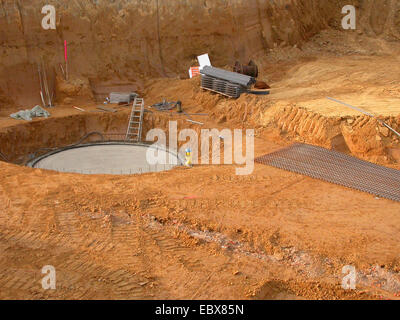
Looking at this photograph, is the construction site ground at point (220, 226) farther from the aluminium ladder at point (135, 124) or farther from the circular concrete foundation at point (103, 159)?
the aluminium ladder at point (135, 124)

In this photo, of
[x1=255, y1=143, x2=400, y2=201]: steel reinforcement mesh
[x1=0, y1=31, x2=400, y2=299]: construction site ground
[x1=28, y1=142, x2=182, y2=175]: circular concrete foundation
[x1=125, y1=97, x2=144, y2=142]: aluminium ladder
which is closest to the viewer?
[x1=0, y1=31, x2=400, y2=299]: construction site ground

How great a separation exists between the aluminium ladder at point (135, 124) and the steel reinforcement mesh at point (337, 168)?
4.87 meters

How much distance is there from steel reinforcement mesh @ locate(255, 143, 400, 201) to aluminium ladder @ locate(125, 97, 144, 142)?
192 inches

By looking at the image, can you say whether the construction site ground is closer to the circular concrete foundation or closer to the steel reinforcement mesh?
the steel reinforcement mesh

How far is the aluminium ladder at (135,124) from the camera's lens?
44.6 ft

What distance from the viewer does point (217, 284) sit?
19.2 feet

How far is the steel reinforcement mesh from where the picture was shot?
881 centimetres

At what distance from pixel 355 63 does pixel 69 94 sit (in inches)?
425

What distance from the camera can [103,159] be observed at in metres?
12.3

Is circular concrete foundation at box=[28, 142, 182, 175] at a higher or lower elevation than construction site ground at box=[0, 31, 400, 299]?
lower

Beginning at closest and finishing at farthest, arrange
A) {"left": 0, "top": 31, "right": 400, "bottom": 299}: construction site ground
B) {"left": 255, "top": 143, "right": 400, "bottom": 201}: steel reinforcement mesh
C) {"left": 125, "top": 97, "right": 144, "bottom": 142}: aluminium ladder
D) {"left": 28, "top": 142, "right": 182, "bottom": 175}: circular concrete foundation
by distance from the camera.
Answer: {"left": 0, "top": 31, "right": 400, "bottom": 299}: construction site ground, {"left": 255, "top": 143, "right": 400, "bottom": 201}: steel reinforcement mesh, {"left": 28, "top": 142, "right": 182, "bottom": 175}: circular concrete foundation, {"left": 125, "top": 97, "right": 144, "bottom": 142}: aluminium ladder

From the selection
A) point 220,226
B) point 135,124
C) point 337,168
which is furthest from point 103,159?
point 337,168

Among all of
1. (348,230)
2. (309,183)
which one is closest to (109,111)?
(309,183)

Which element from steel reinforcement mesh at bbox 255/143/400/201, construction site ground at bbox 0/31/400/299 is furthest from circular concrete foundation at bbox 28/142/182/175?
steel reinforcement mesh at bbox 255/143/400/201
